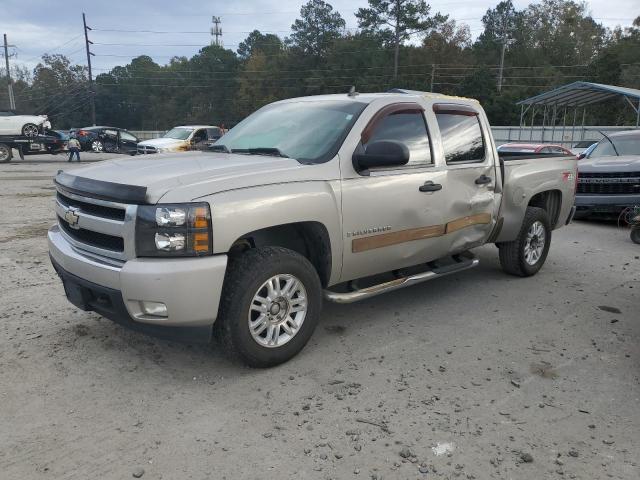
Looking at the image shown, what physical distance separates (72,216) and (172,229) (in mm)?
971

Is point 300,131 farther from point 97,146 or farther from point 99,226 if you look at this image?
point 97,146

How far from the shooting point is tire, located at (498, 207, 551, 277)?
5961 mm

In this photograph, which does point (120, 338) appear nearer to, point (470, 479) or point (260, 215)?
point (260, 215)

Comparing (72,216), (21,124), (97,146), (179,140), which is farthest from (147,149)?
(72,216)

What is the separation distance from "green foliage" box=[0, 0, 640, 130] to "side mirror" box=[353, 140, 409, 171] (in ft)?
164

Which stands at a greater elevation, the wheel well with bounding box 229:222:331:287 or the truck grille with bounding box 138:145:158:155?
the wheel well with bounding box 229:222:331:287

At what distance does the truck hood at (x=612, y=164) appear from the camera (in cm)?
949

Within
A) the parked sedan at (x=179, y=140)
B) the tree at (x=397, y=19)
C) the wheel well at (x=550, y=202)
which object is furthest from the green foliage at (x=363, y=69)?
the wheel well at (x=550, y=202)

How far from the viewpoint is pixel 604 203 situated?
31.9ft

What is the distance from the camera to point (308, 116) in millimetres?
4547

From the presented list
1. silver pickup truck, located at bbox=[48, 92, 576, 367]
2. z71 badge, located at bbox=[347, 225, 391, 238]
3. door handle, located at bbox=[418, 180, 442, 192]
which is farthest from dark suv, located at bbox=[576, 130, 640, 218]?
z71 badge, located at bbox=[347, 225, 391, 238]

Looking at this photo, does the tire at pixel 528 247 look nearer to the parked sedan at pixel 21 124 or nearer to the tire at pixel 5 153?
the parked sedan at pixel 21 124

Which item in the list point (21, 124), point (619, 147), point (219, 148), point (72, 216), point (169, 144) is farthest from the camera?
point (21, 124)

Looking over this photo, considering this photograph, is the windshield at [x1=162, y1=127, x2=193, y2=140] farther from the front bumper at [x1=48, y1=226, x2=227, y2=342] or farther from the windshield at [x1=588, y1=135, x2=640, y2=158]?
the front bumper at [x1=48, y1=226, x2=227, y2=342]
